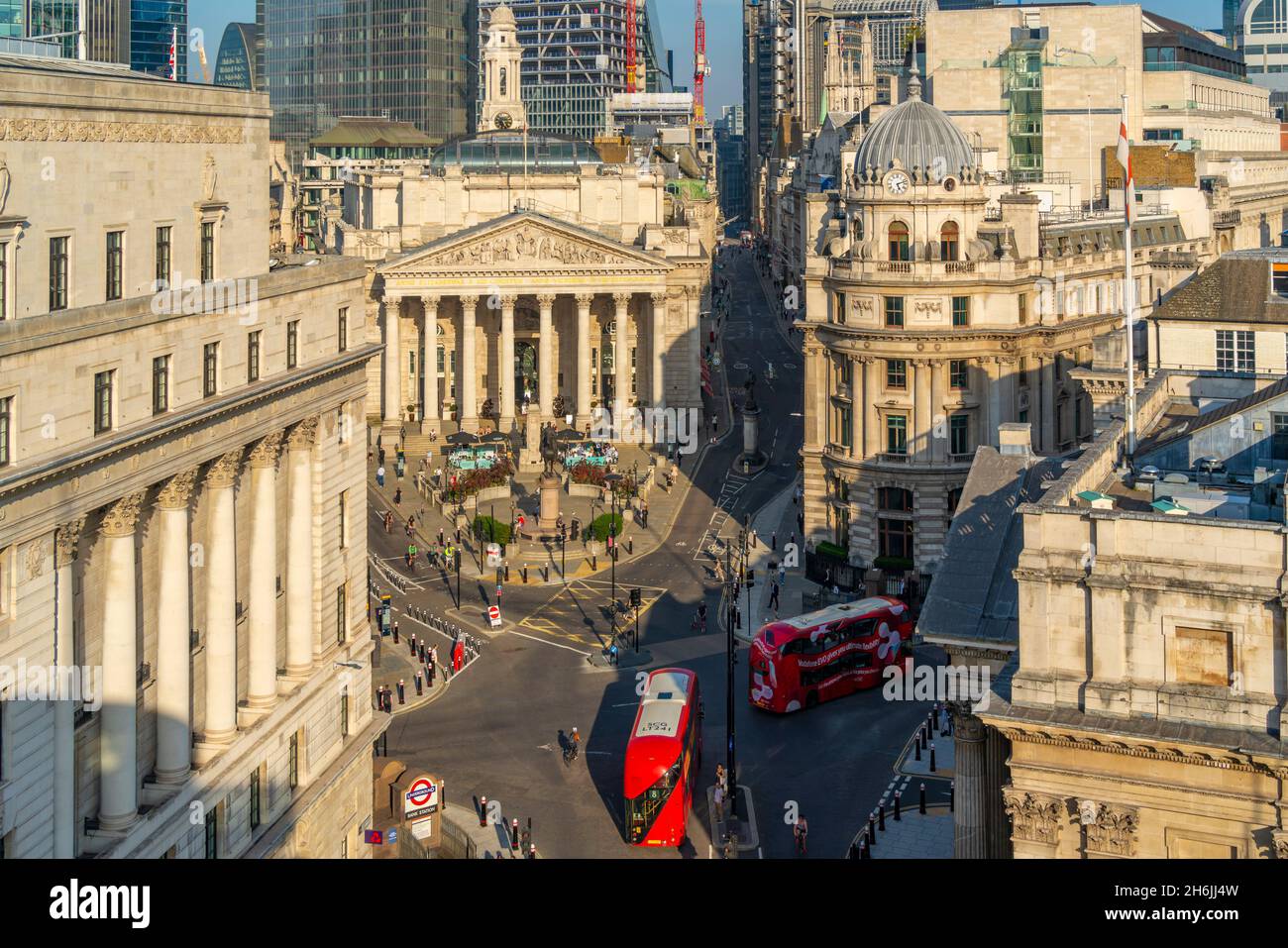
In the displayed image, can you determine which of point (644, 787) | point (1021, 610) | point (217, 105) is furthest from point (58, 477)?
point (644, 787)

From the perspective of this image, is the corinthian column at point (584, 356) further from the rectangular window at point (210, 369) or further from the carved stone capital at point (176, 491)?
the carved stone capital at point (176, 491)

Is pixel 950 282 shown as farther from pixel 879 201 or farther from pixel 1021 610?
pixel 1021 610

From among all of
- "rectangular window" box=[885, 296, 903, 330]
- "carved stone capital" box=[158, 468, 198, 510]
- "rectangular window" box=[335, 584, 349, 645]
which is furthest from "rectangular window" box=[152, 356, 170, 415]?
"rectangular window" box=[885, 296, 903, 330]

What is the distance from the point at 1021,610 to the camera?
42031mm

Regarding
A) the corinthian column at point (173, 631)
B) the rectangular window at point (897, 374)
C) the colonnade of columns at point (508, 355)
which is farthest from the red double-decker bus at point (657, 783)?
the colonnade of columns at point (508, 355)

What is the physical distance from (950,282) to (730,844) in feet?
139

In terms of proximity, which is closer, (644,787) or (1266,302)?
(644,787)

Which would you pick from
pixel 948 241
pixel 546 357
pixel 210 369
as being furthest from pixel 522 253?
pixel 210 369

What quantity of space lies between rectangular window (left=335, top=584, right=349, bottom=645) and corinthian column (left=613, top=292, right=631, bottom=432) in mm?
80349

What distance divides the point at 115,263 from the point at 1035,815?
27.4 meters

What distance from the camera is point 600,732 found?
75.8 meters
